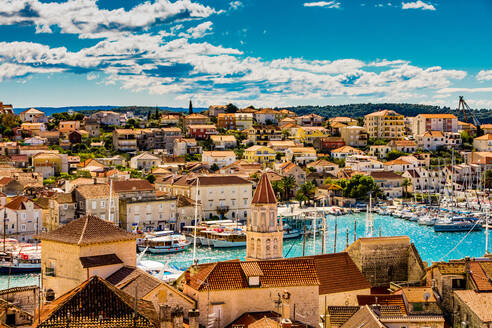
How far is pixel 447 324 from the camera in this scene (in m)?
23.5

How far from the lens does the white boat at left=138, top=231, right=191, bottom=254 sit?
187 feet

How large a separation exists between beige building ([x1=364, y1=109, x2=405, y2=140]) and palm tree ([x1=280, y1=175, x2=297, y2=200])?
4719cm

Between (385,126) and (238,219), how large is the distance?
70050 mm

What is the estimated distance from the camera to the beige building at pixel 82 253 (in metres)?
22.2

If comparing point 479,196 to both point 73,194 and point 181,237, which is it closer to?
point 181,237

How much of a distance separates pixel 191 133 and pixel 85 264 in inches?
3969

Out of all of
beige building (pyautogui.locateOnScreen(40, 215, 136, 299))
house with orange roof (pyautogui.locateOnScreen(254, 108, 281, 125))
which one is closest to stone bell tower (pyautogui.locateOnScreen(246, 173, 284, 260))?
beige building (pyautogui.locateOnScreen(40, 215, 136, 299))

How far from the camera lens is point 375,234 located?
220ft

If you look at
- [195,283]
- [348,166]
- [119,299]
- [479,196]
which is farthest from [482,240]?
[119,299]

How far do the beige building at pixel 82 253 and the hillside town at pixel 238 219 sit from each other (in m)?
0.05

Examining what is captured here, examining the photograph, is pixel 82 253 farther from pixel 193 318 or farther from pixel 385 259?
pixel 385 259

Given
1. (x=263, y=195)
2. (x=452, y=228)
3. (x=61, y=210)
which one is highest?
(x=263, y=195)

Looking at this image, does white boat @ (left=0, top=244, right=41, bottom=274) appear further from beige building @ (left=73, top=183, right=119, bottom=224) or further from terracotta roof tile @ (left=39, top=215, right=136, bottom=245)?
terracotta roof tile @ (left=39, top=215, right=136, bottom=245)

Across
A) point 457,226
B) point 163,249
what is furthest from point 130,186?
point 457,226
